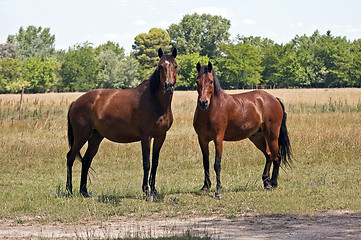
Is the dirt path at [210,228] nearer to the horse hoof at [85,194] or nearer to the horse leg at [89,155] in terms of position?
the horse hoof at [85,194]

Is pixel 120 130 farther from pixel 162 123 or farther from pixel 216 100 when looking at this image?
pixel 216 100

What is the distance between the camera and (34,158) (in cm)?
1350

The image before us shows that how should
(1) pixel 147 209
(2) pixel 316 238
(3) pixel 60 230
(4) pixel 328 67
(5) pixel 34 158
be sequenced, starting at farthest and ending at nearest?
(4) pixel 328 67 → (5) pixel 34 158 → (1) pixel 147 209 → (3) pixel 60 230 → (2) pixel 316 238

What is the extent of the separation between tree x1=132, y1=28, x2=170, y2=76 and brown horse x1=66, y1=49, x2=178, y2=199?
79.9 metres

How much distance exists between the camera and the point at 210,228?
6.44 metres

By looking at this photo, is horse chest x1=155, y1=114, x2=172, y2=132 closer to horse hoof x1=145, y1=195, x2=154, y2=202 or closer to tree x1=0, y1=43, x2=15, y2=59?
horse hoof x1=145, y1=195, x2=154, y2=202

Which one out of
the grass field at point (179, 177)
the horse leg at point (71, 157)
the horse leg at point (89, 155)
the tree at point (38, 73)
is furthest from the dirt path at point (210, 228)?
the tree at point (38, 73)

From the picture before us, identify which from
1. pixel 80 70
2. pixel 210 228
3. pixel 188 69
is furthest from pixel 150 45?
pixel 210 228

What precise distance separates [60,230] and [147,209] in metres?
1.65

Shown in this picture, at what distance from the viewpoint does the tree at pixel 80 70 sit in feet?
238

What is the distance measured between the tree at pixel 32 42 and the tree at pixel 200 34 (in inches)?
1027

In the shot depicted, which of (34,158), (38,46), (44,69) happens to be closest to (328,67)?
(44,69)

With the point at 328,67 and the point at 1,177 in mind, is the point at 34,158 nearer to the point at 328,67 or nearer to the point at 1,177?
the point at 1,177

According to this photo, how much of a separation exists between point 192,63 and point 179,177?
63.2 m
